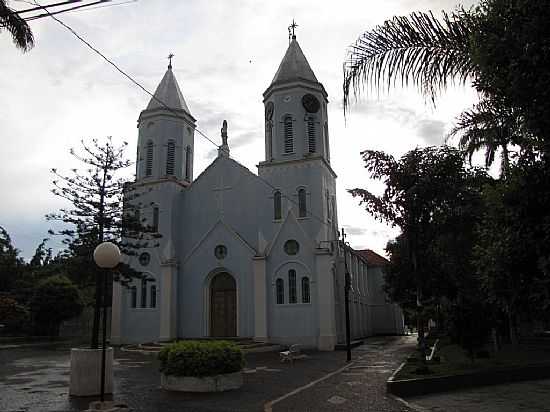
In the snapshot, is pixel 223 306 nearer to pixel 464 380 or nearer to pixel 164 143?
pixel 164 143

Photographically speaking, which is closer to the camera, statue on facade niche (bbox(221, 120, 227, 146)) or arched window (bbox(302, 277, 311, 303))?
arched window (bbox(302, 277, 311, 303))

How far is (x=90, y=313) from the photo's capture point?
4288cm

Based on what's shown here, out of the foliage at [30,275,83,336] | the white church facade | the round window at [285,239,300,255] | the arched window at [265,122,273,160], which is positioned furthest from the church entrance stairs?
the arched window at [265,122,273,160]

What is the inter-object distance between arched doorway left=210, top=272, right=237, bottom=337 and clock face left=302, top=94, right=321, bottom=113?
11566 mm

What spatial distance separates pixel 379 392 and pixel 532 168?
26.5 ft

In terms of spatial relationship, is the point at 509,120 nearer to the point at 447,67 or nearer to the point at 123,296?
the point at 447,67

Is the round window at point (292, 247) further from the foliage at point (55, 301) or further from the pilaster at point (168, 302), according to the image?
the foliage at point (55, 301)

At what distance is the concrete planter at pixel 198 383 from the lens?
12.3 meters

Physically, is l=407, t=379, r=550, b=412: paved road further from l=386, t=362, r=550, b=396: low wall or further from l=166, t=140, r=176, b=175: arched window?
l=166, t=140, r=176, b=175: arched window

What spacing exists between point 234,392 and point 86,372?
3.63m

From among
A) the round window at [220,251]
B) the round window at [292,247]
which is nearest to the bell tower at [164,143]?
the round window at [220,251]

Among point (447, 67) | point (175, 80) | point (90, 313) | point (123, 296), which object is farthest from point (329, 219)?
point (90, 313)

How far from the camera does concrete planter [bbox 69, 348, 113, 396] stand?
11.6 metres

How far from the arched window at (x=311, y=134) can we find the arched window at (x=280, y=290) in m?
8.32
